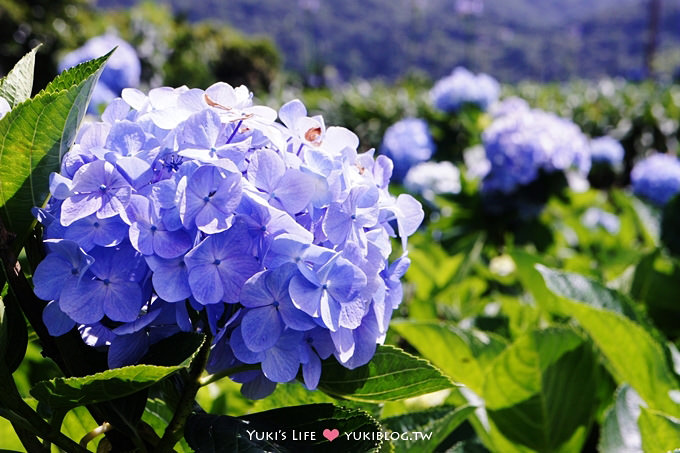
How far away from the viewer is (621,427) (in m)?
1.19

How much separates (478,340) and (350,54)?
3072 inches

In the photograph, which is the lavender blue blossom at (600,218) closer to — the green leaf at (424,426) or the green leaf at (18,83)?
the green leaf at (424,426)

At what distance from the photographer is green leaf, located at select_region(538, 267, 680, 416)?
1.25 m

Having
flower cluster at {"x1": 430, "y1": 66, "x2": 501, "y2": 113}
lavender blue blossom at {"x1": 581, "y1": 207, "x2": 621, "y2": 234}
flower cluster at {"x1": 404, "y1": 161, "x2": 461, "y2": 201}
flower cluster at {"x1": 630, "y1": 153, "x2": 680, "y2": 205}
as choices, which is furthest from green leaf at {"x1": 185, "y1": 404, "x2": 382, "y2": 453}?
flower cluster at {"x1": 430, "y1": 66, "x2": 501, "y2": 113}

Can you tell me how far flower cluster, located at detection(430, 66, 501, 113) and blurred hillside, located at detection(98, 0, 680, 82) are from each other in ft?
176

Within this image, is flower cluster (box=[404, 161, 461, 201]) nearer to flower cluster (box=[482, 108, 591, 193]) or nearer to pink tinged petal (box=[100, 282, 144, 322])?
flower cluster (box=[482, 108, 591, 193])

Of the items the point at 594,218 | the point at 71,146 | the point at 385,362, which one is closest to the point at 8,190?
the point at 71,146

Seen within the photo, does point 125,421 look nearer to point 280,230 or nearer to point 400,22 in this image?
point 280,230

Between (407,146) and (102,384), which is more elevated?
(102,384)

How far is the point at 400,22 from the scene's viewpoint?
85.1 m

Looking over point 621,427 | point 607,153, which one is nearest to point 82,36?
point 607,153

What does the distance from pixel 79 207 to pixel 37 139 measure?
89 millimetres

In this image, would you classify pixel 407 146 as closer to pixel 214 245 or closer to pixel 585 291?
pixel 585 291

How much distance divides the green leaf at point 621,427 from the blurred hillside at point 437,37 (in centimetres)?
5687
